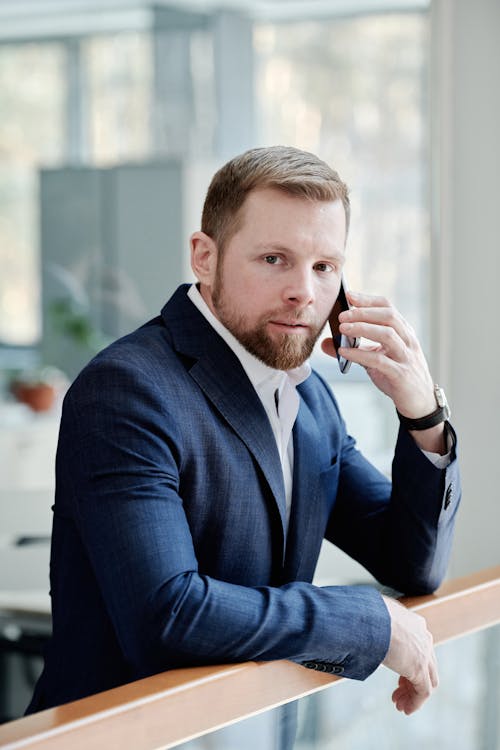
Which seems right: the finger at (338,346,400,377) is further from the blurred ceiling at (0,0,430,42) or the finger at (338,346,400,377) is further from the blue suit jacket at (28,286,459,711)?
the blurred ceiling at (0,0,430,42)

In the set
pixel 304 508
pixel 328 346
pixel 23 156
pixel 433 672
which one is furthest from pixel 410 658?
pixel 23 156

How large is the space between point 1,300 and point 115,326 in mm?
1788

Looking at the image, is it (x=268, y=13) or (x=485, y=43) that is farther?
(x=268, y=13)

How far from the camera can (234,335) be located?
163 centimetres

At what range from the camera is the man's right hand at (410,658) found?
1477mm

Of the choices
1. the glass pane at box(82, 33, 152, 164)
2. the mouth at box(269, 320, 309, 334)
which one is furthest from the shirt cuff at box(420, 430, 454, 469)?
the glass pane at box(82, 33, 152, 164)

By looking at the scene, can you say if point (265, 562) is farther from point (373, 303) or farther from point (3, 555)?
point (3, 555)

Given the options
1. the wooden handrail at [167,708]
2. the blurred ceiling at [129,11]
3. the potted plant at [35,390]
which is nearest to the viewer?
the wooden handrail at [167,708]

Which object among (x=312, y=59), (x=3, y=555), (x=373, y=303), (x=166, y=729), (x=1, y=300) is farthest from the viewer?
(x=1, y=300)

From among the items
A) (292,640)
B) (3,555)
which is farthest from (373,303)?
(3,555)

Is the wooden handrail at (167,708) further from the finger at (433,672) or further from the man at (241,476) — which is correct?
the finger at (433,672)

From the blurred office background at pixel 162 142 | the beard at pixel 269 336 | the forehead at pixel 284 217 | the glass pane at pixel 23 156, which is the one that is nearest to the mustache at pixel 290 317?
the beard at pixel 269 336

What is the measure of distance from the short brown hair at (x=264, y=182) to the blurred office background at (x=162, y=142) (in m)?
2.58

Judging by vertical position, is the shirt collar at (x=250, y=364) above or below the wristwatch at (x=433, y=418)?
above
